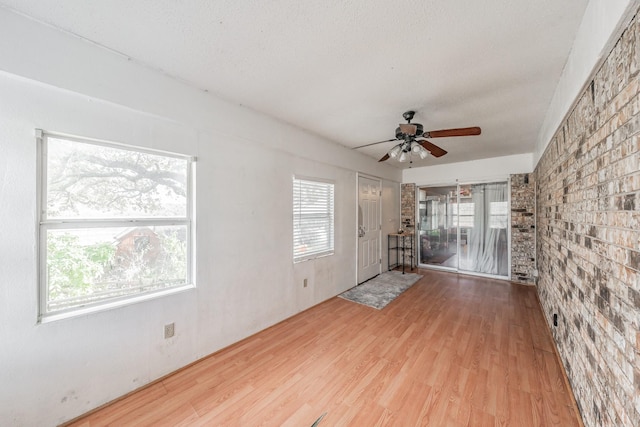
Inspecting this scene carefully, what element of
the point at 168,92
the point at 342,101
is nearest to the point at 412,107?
the point at 342,101

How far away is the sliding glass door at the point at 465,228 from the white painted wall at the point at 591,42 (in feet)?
10.9

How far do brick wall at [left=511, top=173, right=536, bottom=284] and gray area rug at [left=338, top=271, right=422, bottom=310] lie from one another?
185 centimetres

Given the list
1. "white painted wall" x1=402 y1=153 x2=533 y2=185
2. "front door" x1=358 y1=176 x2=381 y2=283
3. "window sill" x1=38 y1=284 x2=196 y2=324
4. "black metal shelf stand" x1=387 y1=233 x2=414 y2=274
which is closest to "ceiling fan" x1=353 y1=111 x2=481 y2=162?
"front door" x1=358 y1=176 x2=381 y2=283

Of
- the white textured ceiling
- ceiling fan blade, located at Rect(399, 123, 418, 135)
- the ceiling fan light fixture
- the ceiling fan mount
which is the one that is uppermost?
the white textured ceiling

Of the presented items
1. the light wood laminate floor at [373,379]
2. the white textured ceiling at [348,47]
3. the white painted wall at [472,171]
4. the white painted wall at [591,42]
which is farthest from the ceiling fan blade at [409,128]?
the white painted wall at [472,171]

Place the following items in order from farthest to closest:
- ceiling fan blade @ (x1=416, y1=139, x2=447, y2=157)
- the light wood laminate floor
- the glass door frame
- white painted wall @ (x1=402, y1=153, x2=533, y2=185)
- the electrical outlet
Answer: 1. the glass door frame
2. white painted wall @ (x1=402, y1=153, x2=533, y2=185)
3. ceiling fan blade @ (x1=416, y1=139, x2=447, y2=157)
4. the electrical outlet
5. the light wood laminate floor

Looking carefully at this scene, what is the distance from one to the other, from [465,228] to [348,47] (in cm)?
497

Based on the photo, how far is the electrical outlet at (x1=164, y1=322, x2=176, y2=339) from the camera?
2070 millimetres

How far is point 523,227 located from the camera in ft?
15.3

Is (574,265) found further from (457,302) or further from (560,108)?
(457,302)

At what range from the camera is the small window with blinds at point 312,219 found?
337 cm

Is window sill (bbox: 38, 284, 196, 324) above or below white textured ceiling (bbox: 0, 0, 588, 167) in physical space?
below

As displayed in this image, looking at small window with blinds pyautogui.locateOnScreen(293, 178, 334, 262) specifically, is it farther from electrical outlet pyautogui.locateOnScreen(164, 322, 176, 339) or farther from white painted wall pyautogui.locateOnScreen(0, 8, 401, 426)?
electrical outlet pyautogui.locateOnScreen(164, 322, 176, 339)

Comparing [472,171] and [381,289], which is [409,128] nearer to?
[381,289]
